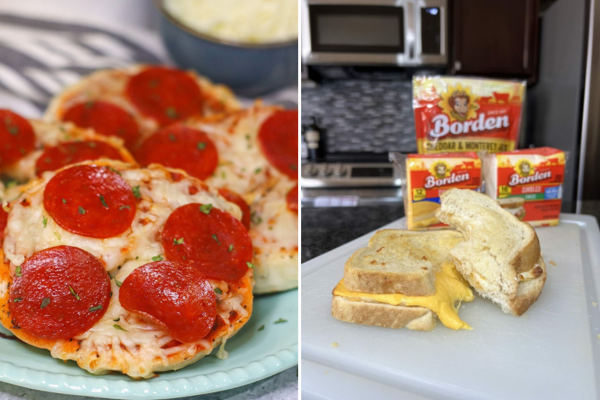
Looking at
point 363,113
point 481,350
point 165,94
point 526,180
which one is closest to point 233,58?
point 165,94

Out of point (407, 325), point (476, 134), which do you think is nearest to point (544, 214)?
point (476, 134)

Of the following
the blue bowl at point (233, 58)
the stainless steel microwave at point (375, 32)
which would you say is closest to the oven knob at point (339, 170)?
the stainless steel microwave at point (375, 32)

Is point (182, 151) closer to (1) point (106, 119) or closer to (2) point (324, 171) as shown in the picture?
(1) point (106, 119)

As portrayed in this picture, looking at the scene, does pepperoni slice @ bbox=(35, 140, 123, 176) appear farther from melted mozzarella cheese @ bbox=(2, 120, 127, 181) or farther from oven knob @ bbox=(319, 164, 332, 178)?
oven knob @ bbox=(319, 164, 332, 178)

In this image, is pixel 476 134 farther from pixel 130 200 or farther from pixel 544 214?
pixel 130 200

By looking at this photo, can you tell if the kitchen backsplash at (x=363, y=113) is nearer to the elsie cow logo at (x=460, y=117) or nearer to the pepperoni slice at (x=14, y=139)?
the elsie cow logo at (x=460, y=117)

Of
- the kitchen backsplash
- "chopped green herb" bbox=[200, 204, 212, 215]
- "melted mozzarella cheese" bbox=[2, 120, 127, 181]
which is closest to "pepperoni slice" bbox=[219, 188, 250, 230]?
"chopped green herb" bbox=[200, 204, 212, 215]
